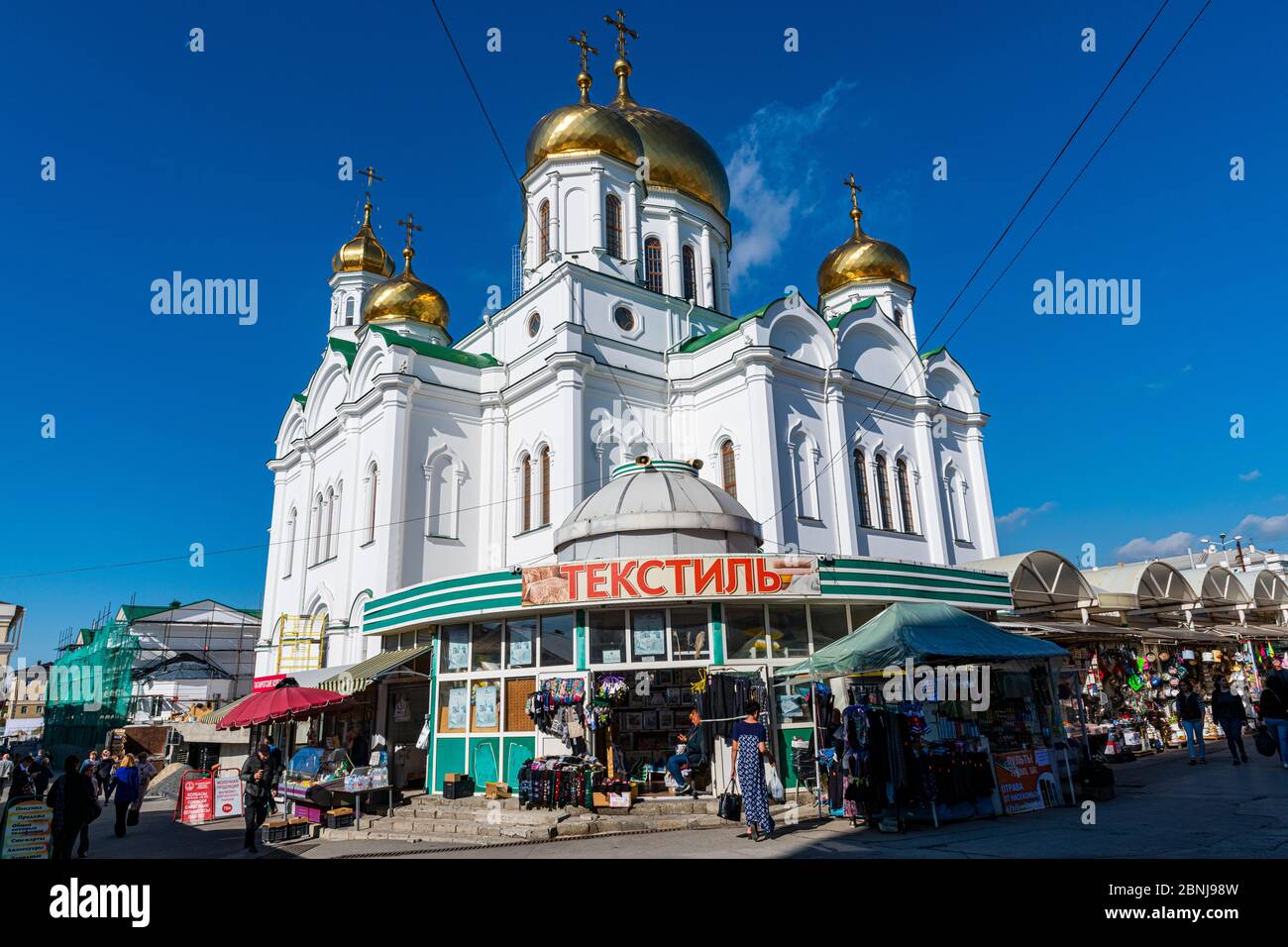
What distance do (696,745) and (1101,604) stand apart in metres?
11.5

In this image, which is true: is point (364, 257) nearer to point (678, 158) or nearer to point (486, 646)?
point (678, 158)

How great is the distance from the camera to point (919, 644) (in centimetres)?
980

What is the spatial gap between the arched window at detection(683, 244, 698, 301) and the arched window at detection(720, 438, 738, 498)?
7404 millimetres

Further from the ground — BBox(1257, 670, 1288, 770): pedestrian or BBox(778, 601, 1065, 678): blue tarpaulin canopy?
BBox(778, 601, 1065, 678): blue tarpaulin canopy

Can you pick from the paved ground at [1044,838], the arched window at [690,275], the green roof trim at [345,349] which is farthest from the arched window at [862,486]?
the green roof trim at [345,349]

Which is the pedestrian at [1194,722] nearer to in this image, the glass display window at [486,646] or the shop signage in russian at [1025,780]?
the shop signage in russian at [1025,780]

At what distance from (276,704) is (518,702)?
4.19 meters

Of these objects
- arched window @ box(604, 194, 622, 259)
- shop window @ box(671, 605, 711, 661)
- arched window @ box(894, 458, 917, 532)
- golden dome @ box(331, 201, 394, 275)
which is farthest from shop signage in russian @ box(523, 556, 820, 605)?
golden dome @ box(331, 201, 394, 275)

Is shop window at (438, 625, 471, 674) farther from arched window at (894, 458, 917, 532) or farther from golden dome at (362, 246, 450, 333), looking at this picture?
golden dome at (362, 246, 450, 333)

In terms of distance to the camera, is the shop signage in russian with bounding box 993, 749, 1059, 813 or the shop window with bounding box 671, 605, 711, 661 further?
the shop window with bounding box 671, 605, 711, 661

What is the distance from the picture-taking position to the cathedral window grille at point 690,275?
87.7 ft

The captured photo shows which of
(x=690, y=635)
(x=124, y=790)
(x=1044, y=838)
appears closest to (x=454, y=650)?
(x=690, y=635)

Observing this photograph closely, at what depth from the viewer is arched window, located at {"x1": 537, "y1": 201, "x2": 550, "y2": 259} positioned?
984 inches

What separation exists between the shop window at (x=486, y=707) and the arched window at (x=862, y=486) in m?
11.8
